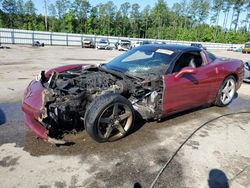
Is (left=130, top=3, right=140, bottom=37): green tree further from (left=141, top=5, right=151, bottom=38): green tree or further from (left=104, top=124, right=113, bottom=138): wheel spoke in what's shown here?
(left=104, top=124, right=113, bottom=138): wheel spoke

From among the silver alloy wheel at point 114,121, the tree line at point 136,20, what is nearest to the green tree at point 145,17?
the tree line at point 136,20

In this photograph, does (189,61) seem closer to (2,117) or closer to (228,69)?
(228,69)

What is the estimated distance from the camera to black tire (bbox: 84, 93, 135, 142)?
3.57m

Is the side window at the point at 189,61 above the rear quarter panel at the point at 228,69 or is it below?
above

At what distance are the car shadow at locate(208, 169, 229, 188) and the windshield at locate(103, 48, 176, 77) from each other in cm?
195

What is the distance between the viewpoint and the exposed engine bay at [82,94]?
3559mm

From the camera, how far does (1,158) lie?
3.25 meters

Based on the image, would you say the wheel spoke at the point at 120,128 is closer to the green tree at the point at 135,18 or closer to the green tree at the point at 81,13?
the green tree at the point at 81,13

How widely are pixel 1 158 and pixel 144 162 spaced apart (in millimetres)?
1910

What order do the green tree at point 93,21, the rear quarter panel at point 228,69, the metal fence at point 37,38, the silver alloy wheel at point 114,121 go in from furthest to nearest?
the green tree at point 93,21 < the metal fence at point 37,38 < the rear quarter panel at point 228,69 < the silver alloy wheel at point 114,121

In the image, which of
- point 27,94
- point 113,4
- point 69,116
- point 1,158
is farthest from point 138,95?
point 113,4

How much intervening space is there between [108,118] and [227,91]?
366 centimetres

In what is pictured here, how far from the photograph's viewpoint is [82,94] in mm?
3750

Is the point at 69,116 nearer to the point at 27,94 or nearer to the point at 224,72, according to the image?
the point at 27,94
